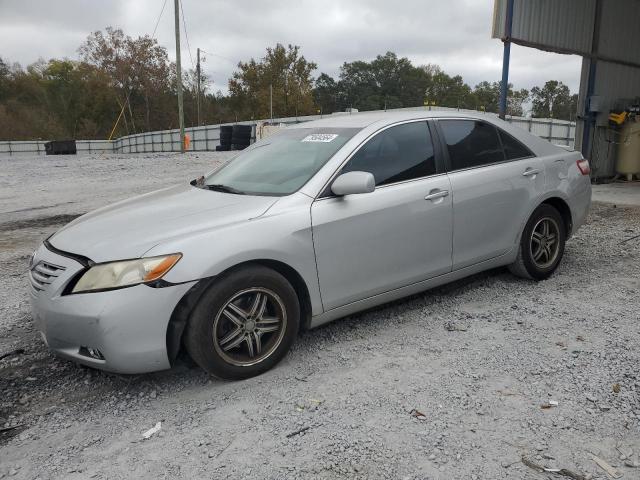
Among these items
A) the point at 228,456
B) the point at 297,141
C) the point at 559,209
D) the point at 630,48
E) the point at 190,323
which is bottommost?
the point at 228,456

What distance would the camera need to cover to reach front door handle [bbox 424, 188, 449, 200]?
3946mm

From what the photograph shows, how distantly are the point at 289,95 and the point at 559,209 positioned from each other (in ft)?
187

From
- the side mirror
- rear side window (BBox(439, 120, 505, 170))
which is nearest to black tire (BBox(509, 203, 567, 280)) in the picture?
rear side window (BBox(439, 120, 505, 170))

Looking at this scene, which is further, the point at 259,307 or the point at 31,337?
the point at 31,337

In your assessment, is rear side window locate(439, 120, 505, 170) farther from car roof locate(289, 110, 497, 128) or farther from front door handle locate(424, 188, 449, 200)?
front door handle locate(424, 188, 449, 200)

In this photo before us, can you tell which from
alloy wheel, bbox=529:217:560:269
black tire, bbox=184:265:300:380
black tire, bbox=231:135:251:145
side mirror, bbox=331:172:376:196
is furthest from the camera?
black tire, bbox=231:135:251:145

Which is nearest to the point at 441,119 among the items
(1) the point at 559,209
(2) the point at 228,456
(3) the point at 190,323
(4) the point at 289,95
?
(1) the point at 559,209

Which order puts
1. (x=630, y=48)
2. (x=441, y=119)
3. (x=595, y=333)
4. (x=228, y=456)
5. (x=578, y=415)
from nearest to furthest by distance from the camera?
(x=228, y=456) < (x=578, y=415) < (x=595, y=333) < (x=441, y=119) < (x=630, y=48)

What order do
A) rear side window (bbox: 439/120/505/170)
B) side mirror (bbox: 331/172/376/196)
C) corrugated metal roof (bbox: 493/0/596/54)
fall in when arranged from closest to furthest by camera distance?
1. side mirror (bbox: 331/172/376/196)
2. rear side window (bbox: 439/120/505/170)
3. corrugated metal roof (bbox: 493/0/596/54)

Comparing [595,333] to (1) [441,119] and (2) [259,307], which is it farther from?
(2) [259,307]

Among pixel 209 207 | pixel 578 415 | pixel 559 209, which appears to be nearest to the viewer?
pixel 578 415

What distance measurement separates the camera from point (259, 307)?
3.20 metres

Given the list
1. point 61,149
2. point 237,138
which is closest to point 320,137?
point 237,138

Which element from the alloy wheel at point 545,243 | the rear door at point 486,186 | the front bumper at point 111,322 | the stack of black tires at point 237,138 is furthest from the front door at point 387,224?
the stack of black tires at point 237,138
